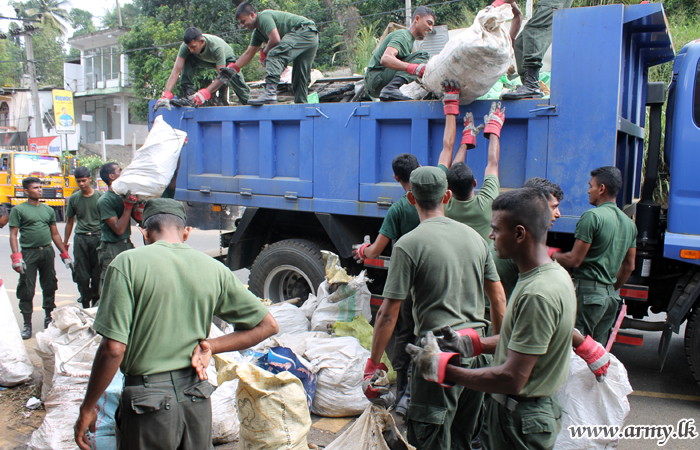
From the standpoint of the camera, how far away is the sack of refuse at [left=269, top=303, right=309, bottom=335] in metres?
4.29

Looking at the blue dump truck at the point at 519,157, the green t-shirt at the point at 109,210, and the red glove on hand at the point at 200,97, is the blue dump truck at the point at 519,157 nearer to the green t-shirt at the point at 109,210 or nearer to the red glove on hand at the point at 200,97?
the red glove on hand at the point at 200,97

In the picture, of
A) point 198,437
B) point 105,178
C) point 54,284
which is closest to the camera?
point 198,437

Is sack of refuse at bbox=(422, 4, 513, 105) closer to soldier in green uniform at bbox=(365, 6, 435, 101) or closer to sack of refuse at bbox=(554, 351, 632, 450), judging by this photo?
soldier in green uniform at bbox=(365, 6, 435, 101)

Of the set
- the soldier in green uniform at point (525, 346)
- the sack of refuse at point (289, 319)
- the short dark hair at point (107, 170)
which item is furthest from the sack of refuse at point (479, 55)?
the short dark hair at point (107, 170)

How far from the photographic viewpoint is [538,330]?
1.61 m

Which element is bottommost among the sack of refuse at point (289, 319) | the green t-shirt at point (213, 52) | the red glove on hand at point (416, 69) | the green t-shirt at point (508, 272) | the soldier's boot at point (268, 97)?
the sack of refuse at point (289, 319)

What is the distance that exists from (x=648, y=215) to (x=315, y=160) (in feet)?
8.71

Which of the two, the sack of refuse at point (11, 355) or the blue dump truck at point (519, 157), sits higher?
the blue dump truck at point (519, 157)

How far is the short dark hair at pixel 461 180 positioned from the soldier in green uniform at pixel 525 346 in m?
1.42

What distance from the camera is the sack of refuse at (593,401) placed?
270cm

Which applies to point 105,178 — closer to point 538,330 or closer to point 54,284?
point 54,284

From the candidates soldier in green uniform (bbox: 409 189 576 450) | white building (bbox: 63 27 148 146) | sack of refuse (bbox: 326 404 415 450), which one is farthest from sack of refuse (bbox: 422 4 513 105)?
white building (bbox: 63 27 148 146)

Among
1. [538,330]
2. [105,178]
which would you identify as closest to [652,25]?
[538,330]

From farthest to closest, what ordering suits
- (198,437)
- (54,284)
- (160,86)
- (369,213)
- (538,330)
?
1. (160,86)
2. (54,284)
3. (369,213)
4. (198,437)
5. (538,330)
